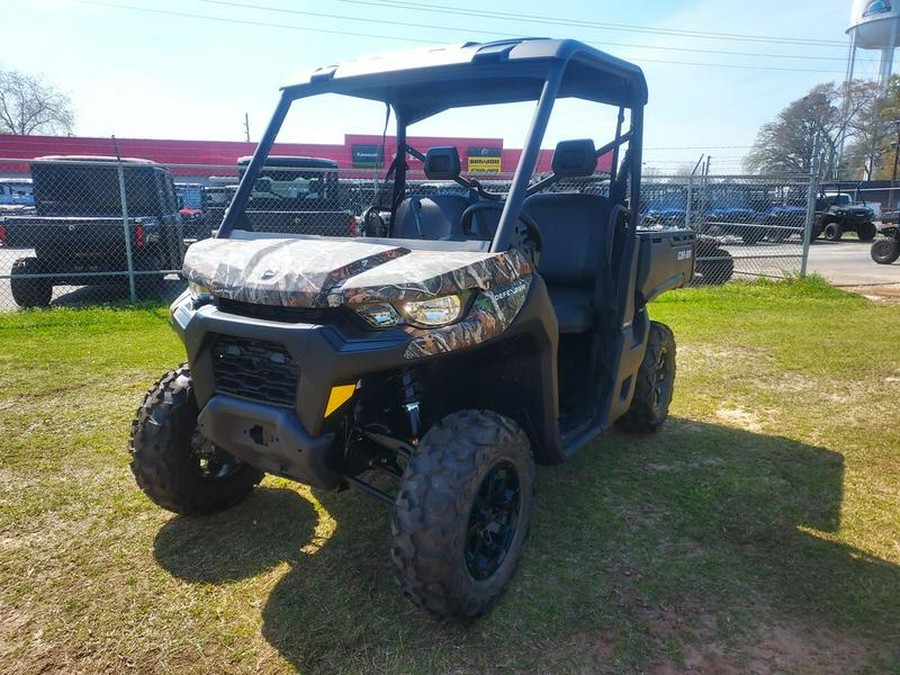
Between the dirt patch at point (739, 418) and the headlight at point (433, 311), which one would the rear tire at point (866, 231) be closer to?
the dirt patch at point (739, 418)

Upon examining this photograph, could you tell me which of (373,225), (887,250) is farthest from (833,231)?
(373,225)

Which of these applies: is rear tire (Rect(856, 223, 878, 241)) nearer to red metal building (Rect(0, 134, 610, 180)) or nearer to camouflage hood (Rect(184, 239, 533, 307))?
red metal building (Rect(0, 134, 610, 180))

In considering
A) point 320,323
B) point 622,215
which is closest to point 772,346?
point 622,215

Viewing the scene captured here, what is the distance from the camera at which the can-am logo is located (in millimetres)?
66250

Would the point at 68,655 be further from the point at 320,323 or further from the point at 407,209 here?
the point at 407,209

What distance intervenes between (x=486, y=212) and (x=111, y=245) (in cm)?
763

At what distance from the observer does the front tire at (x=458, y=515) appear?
2.25 metres

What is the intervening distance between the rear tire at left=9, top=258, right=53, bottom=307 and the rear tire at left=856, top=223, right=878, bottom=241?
2499 cm

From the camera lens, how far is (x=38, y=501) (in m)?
3.38

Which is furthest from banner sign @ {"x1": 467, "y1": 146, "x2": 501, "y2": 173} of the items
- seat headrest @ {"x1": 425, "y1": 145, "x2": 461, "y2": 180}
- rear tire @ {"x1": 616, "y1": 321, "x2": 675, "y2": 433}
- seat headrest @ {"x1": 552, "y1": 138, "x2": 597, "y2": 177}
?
seat headrest @ {"x1": 552, "y1": 138, "x2": 597, "y2": 177}

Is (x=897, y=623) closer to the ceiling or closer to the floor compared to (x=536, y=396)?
closer to the floor

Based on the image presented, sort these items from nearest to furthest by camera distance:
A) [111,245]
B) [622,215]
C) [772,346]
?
[622,215] < [772,346] < [111,245]

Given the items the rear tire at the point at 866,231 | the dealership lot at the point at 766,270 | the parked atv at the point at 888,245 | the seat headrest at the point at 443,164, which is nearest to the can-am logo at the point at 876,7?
the rear tire at the point at 866,231

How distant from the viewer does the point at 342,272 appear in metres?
2.26
